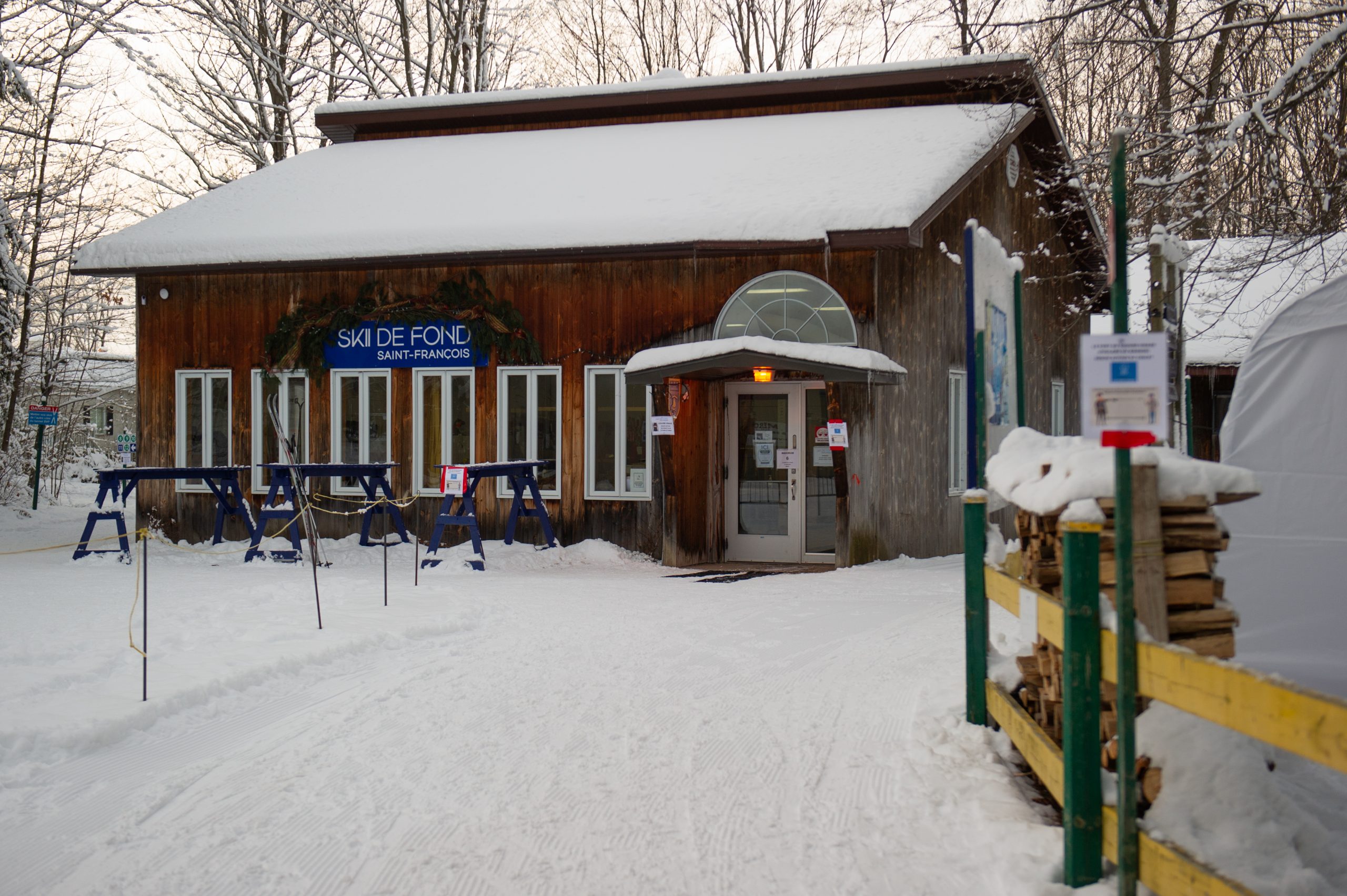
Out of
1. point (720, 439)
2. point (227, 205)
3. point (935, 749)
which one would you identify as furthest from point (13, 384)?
point (935, 749)

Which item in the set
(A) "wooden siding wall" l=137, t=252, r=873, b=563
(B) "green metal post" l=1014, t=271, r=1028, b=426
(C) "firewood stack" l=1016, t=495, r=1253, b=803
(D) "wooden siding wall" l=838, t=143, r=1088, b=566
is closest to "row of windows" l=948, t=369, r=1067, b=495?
(D) "wooden siding wall" l=838, t=143, r=1088, b=566

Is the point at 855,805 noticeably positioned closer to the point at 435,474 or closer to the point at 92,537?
the point at 435,474

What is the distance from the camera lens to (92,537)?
48.6ft

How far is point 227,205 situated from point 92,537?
513 centimetres

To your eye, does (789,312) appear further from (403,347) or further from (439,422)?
(403,347)

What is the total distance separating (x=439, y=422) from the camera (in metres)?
14.6

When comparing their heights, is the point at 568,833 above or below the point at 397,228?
below

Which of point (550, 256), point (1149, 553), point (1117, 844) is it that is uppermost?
point (550, 256)

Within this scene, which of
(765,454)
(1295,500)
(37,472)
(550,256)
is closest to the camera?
(1295,500)

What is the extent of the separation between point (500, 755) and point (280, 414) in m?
11.0

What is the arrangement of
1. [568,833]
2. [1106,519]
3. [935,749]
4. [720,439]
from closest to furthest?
[1106,519] → [568,833] → [935,749] → [720,439]

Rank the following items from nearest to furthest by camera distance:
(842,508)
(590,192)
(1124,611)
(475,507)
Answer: (1124,611)
(842,508)
(475,507)
(590,192)

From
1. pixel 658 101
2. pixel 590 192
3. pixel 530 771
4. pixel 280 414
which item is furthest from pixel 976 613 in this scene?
pixel 658 101

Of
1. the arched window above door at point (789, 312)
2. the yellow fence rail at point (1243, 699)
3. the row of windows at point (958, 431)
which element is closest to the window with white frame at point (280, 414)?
the arched window above door at point (789, 312)
